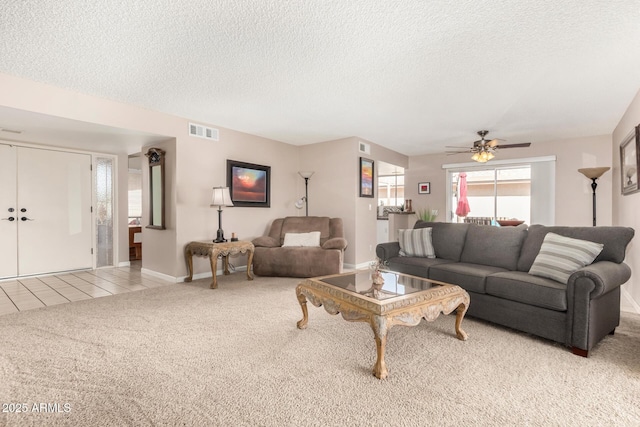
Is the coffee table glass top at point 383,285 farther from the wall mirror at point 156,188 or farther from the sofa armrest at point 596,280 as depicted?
the wall mirror at point 156,188

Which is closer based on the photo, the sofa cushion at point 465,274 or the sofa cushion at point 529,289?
the sofa cushion at point 529,289

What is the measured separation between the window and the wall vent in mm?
2124

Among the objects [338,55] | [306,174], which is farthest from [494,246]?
[306,174]

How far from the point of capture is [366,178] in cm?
585

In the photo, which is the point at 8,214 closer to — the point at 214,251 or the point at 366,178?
the point at 214,251

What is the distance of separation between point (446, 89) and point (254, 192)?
3.36 meters

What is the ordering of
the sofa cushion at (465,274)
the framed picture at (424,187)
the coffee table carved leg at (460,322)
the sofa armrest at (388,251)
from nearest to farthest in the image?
1. the coffee table carved leg at (460,322)
2. the sofa cushion at (465,274)
3. the sofa armrest at (388,251)
4. the framed picture at (424,187)

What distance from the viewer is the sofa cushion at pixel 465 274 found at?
2.83 metres

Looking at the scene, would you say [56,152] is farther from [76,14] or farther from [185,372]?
[185,372]

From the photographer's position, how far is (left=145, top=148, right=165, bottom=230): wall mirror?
4664 mm

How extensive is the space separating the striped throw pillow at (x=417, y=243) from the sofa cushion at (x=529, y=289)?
998mm

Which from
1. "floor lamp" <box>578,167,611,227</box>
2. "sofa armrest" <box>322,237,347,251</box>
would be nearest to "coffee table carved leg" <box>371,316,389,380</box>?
"sofa armrest" <box>322,237,347,251</box>

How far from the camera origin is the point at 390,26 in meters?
2.22

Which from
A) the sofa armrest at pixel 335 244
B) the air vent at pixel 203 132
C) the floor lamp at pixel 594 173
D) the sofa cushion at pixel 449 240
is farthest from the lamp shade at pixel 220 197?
the floor lamp at pixel 594 173
